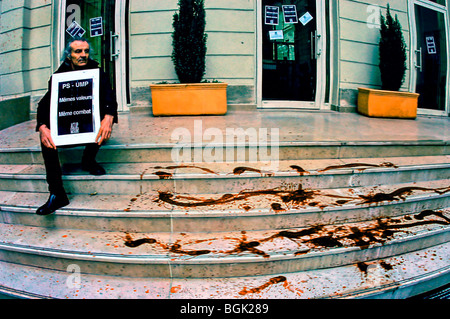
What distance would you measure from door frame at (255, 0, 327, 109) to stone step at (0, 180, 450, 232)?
3559mm

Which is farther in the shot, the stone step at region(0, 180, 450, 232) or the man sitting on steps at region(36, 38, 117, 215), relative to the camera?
the man sitting on steps at region(36, 38, 117, 215)

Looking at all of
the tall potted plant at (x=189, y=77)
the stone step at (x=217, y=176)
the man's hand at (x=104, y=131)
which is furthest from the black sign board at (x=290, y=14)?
the man's hand at (x=104, y=131)

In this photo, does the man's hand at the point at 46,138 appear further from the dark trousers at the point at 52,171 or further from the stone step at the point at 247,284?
the stone step at the point at 247,284

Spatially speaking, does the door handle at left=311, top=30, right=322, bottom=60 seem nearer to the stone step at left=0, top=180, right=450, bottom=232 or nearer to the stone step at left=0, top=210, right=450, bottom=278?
the stone step at left=0, top=180, right=450, bottom=232

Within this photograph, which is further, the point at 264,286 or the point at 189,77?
the point at 189,77

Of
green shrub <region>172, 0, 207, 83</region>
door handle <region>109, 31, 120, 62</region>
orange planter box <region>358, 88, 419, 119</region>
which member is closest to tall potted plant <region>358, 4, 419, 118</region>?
orange planter box <region>358, 88, 419, 119</region>

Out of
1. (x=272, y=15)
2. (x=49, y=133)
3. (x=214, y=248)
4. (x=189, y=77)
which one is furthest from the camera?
(x=272, y=15)

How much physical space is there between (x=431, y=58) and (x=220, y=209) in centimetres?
754

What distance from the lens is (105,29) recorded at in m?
5.53

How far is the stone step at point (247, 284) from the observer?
1705mm

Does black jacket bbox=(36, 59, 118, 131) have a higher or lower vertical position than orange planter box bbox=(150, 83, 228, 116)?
lower

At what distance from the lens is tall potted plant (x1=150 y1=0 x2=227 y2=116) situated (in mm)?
4590

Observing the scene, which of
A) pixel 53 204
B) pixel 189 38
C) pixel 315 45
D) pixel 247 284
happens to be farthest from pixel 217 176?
pixel 315 45

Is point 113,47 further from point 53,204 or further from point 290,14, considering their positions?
point 53,204
